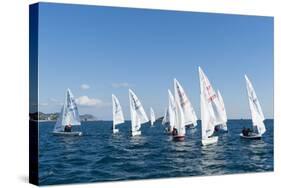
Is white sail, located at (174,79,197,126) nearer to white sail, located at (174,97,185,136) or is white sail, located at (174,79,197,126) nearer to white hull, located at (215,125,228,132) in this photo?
white sail, located at (174,97,185,136)

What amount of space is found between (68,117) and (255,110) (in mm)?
5205

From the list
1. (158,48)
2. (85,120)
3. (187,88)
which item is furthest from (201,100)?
(85,120)

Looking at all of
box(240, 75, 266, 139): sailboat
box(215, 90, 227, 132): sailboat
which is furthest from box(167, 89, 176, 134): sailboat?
box(240, 75, 266, 139): sailboat

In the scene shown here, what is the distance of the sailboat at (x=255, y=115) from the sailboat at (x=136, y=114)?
2.84 metres

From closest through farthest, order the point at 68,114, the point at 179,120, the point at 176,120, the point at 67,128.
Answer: the point at 68,114, the point at 67,128, the point at 176,120, the point at 179,120

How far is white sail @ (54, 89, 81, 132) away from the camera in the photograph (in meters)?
18.1

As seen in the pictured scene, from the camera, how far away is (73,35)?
1823 cm

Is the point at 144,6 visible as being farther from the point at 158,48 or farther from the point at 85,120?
the point at 85,120

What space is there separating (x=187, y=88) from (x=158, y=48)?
1.25m

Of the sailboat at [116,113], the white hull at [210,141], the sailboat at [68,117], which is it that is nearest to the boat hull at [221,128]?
the white hull at [210,141]

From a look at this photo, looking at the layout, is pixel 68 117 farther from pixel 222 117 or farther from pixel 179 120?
pixel 222 117

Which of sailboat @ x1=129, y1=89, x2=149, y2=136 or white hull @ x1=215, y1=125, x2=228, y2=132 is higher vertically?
sailboat @ x1=129, y1=89, x2=149, y2=136

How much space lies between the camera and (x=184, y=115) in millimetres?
20109

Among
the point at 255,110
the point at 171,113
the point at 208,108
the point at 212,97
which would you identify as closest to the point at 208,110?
the point at 208,108
